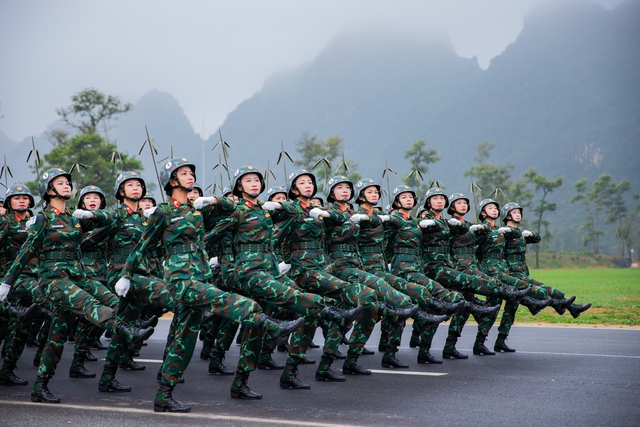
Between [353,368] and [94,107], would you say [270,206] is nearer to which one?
[353,368]

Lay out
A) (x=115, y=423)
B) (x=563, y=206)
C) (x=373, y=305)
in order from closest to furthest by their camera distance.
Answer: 1. (x=115, y=423)
2. (x=373, y=305)
3. (x=563, y=206)

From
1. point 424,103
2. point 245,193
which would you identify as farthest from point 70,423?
point 424,103

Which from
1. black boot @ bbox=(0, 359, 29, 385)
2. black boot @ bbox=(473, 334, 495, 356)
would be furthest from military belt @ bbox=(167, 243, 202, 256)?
black boot @ bbox=(473, 334, 495, 356)

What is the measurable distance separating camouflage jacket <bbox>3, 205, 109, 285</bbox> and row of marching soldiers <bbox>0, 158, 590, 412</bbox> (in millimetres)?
14

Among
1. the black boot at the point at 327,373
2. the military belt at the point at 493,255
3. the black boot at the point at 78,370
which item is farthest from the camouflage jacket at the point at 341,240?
the black boot at the point at 78,370

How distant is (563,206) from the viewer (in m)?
113

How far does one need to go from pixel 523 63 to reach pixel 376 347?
164599 millimetres

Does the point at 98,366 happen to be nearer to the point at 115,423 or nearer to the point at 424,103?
the point at 115,423

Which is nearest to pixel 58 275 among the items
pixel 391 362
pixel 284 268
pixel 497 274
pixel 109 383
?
pixel 109 383

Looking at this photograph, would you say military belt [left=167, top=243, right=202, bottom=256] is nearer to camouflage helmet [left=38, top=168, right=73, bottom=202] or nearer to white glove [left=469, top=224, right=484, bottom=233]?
camouflage helmet [left=38, top=168, right=73, bottom=202]

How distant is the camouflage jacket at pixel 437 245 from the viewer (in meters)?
10.9

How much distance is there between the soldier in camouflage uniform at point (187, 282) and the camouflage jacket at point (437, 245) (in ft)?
13.2

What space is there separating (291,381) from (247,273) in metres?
1.36

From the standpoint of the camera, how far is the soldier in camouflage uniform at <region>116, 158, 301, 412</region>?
6812 millimetres
